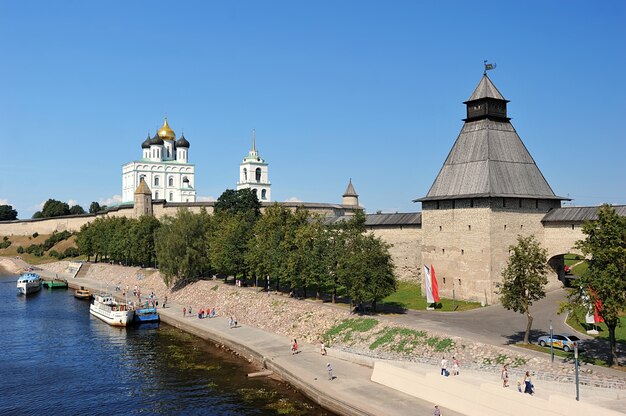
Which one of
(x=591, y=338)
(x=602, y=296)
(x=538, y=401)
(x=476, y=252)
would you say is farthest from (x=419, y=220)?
(x=538, y=401)

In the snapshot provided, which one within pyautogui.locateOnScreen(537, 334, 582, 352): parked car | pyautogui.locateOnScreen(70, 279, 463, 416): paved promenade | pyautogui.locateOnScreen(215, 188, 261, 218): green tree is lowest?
pyautogui.locateOnScreen(70, 279, 463, 416): paved promenade

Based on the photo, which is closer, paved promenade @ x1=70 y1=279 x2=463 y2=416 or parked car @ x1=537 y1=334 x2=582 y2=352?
paved promenade @ x1=70 y1=279 x2=463 y2=416

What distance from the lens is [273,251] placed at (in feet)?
159

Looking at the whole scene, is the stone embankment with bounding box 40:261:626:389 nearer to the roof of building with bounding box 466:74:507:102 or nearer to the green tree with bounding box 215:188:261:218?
the green tree with bounding box 215:188:261:218

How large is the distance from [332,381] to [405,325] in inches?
284

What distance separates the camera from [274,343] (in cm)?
3703

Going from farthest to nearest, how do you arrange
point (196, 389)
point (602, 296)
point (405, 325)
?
point (405, 325) < point (196, 389) < point (602, 296)

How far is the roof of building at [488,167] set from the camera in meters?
40.4

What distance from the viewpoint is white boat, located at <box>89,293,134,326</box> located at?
4953 centimetres

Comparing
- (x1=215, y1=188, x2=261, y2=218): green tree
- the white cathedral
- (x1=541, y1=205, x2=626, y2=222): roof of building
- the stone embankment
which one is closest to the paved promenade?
the stone embankment

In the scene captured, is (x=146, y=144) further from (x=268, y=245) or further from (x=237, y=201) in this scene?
(x=268, y=245)

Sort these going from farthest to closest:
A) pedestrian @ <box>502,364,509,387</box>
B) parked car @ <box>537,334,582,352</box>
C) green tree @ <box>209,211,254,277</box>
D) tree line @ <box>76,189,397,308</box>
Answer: green tree @ <box>209,211,254,277</box>, tree line @ <box>76,189,397,308</box>, parked car @ <box>537,334,582,352</box>, pedestrian @ <box>502,364,509,387</box>

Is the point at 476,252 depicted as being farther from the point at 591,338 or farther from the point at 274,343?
the point at 274,343

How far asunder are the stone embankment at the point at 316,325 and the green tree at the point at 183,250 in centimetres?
180
